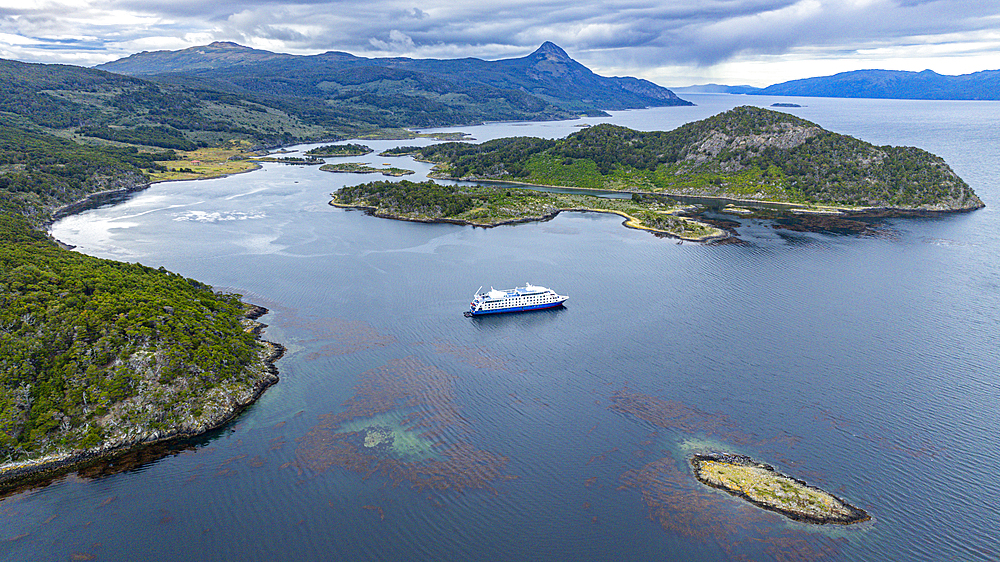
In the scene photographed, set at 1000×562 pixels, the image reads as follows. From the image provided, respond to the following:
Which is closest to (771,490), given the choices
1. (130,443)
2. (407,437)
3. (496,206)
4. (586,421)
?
(586,421)

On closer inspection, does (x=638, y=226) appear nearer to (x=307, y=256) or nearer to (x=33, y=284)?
(x=307, y=256)

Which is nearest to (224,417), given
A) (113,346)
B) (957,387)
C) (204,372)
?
(204,372)

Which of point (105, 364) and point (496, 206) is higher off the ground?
point (496, 206)

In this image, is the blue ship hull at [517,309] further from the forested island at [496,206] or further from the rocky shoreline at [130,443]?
the forested island at [496,206]

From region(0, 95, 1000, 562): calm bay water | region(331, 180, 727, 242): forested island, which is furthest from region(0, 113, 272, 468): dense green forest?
region(331, 180, 727, 242): forested island

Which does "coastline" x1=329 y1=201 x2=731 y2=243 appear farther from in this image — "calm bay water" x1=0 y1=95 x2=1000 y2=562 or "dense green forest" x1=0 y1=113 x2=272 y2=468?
"dense green forest" x1=0 y1=113 x2=272 y2=468

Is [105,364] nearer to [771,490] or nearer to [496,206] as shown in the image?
[771,490]

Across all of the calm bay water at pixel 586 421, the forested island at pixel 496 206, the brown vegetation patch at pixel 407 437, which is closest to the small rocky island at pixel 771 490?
the calm bay water at pixel 586 421
